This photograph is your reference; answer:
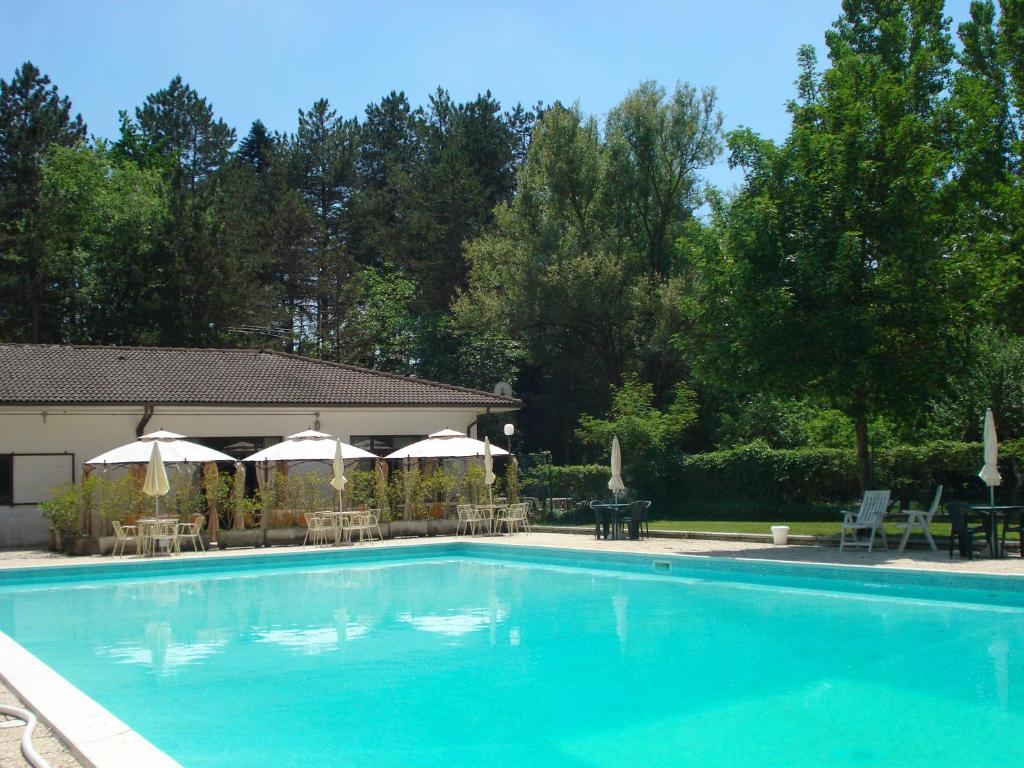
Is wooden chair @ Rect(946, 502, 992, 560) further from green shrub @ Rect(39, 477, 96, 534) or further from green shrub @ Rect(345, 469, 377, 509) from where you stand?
green shrub @ Rect(39, 477, 96, 534)

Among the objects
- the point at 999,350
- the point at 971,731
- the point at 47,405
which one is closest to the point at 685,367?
the point at 999,350

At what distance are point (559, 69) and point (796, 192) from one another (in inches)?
430

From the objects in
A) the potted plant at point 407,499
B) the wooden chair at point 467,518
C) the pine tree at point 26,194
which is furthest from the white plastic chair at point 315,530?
the pine tree at point 26,194

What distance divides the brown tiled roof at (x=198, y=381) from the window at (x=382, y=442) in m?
0.98

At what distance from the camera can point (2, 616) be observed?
43.8ft

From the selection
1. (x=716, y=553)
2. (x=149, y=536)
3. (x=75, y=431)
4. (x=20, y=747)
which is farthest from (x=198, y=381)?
(x=20, y=747)

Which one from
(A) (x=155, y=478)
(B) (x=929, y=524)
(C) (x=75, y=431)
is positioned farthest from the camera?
(C) (x=75, y=431)

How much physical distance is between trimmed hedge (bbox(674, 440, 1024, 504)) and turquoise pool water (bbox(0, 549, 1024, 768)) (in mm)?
8106

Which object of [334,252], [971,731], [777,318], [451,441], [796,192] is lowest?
[971,731]

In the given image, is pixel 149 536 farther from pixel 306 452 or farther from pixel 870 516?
pixel 870 516

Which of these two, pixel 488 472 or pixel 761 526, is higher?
pixel 488 472

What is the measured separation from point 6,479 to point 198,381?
4994mm

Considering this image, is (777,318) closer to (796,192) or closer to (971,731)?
(796,192)

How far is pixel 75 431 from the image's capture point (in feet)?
72.4
